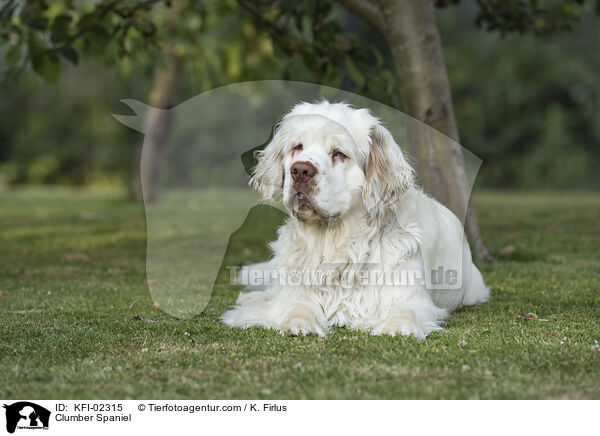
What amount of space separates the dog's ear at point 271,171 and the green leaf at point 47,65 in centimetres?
328

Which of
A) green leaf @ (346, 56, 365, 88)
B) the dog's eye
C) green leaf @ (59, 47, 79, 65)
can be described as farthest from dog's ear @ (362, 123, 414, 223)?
green leaf @ (59, 47, 79, 65)

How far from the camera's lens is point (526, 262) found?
6781 mm

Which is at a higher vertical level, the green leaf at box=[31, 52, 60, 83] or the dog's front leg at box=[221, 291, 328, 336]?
the green leaf at box=[31, 52, 60, 83]

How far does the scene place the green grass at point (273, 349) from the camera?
2.85 metres

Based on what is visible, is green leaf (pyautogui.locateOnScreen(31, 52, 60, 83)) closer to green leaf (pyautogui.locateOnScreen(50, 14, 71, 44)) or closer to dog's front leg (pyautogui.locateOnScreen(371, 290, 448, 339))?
green leaf (pyautogui.locateOnScreen(50, 14, 71, 44))

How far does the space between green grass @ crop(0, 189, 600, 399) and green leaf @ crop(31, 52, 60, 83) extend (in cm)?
200

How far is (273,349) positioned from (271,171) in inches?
50.5

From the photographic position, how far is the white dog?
388 centimetres

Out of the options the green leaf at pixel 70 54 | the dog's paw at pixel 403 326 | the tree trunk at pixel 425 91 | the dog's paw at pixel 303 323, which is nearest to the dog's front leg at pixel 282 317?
the dog's paw at pixel 303 323

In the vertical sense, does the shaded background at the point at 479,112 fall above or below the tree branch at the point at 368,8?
above

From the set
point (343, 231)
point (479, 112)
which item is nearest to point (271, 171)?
point (343, 231)

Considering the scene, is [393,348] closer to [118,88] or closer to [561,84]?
[561,84]

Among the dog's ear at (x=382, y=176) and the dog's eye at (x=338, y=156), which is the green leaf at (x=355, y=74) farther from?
the dog's eye at (x=338, y=156)
